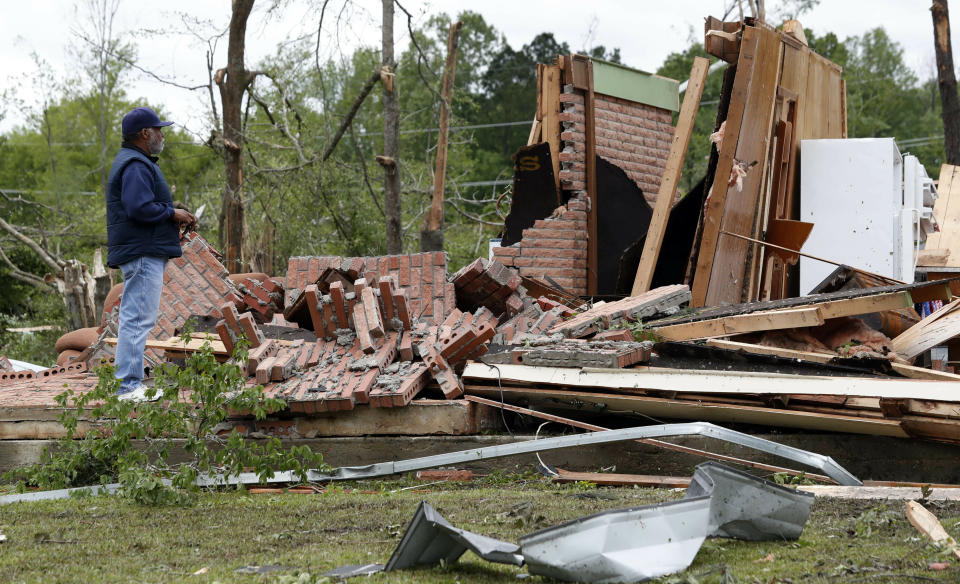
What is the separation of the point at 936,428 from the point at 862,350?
121 centimetres

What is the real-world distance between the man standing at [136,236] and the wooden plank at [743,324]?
130 inches

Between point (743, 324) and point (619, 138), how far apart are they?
16.9 ft

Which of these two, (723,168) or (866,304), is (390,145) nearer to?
(723,168)

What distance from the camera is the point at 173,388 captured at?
462cm

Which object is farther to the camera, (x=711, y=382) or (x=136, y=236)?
(x=136, y=236)

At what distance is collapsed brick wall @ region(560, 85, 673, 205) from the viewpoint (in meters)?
10.3

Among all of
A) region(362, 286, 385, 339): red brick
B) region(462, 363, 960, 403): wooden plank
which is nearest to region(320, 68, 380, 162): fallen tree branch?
region(362, 286, 385, 339): red brick

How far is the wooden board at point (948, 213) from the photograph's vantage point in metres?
12.6

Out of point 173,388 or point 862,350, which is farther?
point 862,350

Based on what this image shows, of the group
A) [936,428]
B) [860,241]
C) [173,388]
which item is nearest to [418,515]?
[173,388]

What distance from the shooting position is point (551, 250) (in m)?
10.2

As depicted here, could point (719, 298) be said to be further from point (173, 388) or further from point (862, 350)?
point (173, 388)

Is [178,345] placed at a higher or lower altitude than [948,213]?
lower

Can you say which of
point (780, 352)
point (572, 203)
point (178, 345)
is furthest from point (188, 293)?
point (780, 352)
